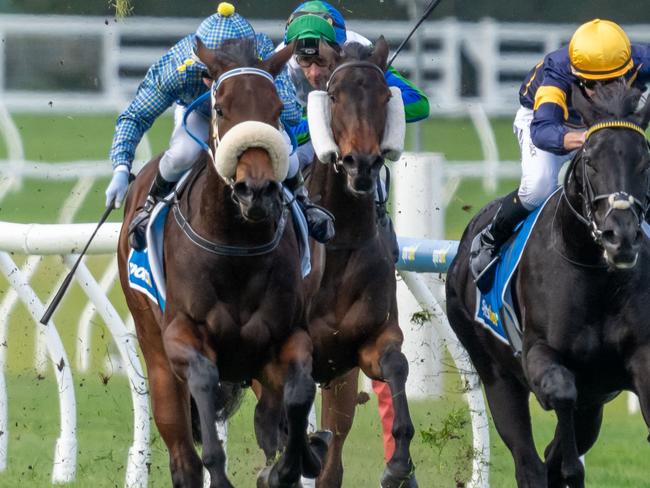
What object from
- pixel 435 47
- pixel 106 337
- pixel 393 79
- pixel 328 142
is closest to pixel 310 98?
pixel 328 142

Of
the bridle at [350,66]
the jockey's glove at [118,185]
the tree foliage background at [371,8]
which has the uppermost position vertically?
the tree foliage background at [371,8]

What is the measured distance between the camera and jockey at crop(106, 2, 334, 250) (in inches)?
238

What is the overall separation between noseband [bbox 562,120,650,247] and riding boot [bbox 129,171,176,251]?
1551mm

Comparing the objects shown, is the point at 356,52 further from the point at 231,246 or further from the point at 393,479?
the point at 393,479

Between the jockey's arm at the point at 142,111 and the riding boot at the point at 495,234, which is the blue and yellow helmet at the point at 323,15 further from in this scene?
the riding boot at the point at 495,234

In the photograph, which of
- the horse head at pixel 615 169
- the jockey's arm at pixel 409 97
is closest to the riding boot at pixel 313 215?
the jockey's arm at pixel 409 97

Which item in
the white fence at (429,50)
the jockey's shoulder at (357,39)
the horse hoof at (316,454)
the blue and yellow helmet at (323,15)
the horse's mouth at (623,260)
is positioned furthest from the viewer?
the white fence at (429,50)

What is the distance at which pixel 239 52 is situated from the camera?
5.64 metres

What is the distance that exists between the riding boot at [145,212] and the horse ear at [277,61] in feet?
2.75

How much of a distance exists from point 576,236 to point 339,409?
1.63m

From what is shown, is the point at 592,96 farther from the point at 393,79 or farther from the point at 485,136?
the point at 485,136

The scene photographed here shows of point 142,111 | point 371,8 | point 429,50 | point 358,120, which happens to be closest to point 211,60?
point 358,120

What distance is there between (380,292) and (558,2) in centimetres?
1928

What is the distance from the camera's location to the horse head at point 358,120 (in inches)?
241
